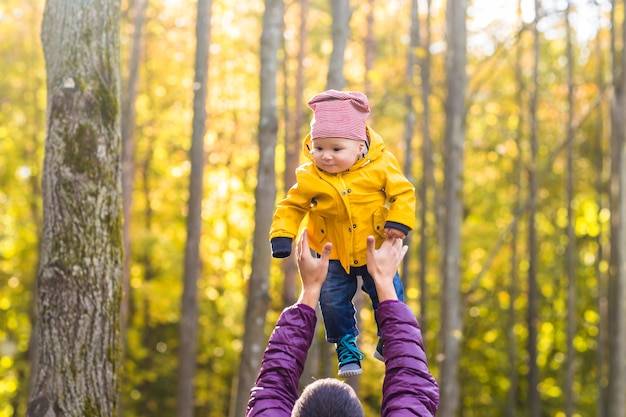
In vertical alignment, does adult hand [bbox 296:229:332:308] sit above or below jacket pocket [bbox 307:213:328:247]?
below

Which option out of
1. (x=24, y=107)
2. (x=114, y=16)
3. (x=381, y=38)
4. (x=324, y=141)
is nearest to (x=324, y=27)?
(x=381, y=38)

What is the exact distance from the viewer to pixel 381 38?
18.0m

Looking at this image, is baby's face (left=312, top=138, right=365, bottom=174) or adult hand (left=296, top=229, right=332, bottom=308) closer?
adult hand (left=296, top=229, right=332, bottom=308)

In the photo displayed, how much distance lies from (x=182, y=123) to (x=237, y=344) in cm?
584

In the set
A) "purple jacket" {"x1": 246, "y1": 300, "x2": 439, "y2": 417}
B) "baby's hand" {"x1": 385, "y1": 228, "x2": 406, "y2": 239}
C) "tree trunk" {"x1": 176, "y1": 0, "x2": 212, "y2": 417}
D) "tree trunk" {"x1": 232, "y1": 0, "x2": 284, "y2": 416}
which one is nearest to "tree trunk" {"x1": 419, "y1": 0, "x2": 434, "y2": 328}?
"tree trunk" {"x1": 176, "y1": 0, "x2": 212, "y2": 417}

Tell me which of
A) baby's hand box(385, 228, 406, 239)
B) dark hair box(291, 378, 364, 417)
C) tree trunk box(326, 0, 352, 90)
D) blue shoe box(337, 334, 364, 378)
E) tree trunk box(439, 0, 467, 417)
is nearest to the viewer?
dark hair box(291, 378, 364, 417)

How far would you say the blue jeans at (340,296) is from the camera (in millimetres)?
3342

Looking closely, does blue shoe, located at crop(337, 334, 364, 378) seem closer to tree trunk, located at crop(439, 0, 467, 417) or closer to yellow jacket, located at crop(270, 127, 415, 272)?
yellow jacket, located at crop(270, 127, 415, 272)

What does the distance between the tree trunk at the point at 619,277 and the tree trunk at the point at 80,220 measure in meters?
10.3

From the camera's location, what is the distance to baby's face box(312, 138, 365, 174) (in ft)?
10.2

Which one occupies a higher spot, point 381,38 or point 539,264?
point 381,38

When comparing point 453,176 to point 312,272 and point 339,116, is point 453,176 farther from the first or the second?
point 312,272

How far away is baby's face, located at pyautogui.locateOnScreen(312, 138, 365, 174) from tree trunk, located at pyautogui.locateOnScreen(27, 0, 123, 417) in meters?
1.66

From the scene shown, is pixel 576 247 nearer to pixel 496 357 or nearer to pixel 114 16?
pixel 496 357
